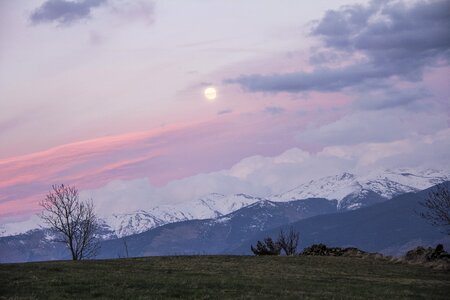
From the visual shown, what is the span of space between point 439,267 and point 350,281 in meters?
19.0

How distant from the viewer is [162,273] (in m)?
43.9

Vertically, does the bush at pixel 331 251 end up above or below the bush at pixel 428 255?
above

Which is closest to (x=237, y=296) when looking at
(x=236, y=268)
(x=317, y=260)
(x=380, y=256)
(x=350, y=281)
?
(x=350, y=281)

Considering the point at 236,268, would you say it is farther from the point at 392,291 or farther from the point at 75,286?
the point at 75,286

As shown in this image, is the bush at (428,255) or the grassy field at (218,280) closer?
the grassy field at (218,280)

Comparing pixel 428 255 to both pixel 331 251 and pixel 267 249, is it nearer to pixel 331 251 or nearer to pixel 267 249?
pixel 331 251

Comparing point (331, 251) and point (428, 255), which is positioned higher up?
point (331, 251)

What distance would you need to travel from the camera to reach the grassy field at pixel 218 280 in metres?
32.8

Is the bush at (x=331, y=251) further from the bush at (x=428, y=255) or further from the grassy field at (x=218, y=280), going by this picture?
the grassy field at (x=218, y=280)

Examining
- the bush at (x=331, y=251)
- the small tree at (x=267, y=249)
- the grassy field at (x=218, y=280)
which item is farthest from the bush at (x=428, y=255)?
the small tree at (x=267, y=249)

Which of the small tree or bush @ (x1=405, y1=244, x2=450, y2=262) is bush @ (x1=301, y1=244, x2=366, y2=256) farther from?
the small tree

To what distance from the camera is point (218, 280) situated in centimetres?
3966

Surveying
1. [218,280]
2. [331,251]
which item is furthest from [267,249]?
[218,280]

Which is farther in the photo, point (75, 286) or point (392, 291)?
point (392, 291)
